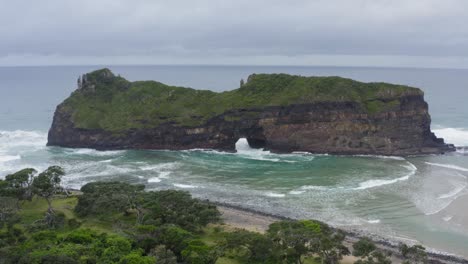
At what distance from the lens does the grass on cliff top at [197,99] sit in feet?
292

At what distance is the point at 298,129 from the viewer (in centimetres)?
8700

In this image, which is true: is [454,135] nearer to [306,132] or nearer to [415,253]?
[306,132]

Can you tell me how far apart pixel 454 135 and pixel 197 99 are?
62147 mm

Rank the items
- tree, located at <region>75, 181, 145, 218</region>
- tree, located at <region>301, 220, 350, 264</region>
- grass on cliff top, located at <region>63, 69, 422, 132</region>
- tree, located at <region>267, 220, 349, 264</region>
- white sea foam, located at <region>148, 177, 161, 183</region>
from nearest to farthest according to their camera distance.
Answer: tree, located at <region>301, 220, 350, 264</region>, tree, located at <region>267, 220, 349, 264</region>, tree, located at <region>75, 181, 145, 218</region>, white sea foam, located at <region>148, 177, 161, 183</region>, grass on cliff top, located at <region>63, 69, 422, 132</region>

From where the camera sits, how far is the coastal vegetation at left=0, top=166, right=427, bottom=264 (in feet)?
106

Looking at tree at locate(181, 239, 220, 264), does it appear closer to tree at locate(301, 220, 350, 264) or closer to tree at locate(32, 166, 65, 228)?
tree at locate(301, 220, 350, 264)

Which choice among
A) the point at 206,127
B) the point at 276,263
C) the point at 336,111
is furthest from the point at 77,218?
the point at 336,111

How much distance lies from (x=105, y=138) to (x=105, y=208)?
4670 cm

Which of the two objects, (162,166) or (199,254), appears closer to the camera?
(199,254)

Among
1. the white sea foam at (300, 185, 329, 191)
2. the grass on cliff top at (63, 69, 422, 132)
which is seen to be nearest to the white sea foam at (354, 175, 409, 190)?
the white sea foam at (300, 185, 329, 191)

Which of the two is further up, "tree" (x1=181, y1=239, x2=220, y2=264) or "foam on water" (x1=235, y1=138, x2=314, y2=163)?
"foam on water" (x1=235, y1=138, x2=314, y2=163)

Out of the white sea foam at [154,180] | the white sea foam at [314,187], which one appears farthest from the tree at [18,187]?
the white sea foam at [314,187]

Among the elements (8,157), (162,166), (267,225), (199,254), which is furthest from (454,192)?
(8,157)

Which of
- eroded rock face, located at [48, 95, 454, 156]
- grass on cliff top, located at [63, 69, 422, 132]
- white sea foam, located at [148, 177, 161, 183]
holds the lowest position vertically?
white sea foam, located at [148, 177, 161, 183]
